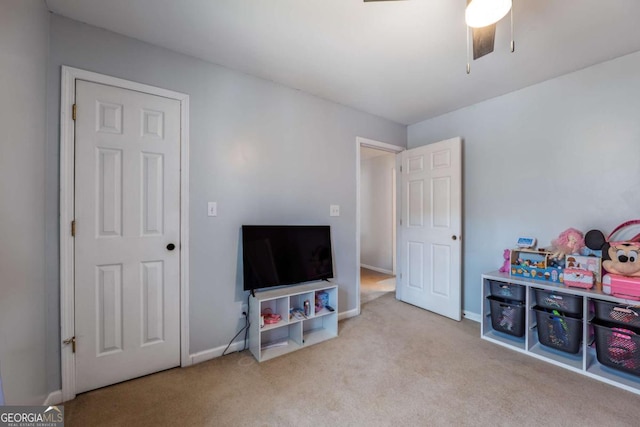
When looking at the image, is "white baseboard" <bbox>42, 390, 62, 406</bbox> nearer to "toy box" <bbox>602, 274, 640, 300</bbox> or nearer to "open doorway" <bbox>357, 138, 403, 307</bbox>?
"toy box" <bbox>602, 274, 640, 300</bbox>

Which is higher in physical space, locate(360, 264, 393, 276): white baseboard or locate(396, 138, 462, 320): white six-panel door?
locate(396, 138, 462, 320): white six-panel door

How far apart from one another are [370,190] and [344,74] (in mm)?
3690

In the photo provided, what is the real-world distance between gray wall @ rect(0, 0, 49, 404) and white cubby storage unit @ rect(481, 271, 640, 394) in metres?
3.19

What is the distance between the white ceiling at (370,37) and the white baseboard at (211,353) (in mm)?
2377

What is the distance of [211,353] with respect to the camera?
2.15m

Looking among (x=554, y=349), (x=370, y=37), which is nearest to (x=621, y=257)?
(x=554, y=349)

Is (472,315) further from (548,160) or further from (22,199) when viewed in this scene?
(22,199)

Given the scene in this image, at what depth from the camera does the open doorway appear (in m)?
5.23

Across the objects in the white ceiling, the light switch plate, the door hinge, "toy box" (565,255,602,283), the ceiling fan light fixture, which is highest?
the white ceiling

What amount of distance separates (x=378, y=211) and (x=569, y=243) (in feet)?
11.7

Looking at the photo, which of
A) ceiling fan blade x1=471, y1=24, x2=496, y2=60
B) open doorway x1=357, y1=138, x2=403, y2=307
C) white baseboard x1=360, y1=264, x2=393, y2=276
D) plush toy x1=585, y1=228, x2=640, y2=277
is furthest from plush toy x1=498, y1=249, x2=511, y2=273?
white baseboard x1=360, y1=264, x2=393, y2=276

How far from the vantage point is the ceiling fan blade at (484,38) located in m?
1.36

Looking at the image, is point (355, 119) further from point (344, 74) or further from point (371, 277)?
point (371, 277)

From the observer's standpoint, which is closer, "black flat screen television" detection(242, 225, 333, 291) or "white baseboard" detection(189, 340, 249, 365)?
"white baseboard" detection(189, 340, 249, 365)
